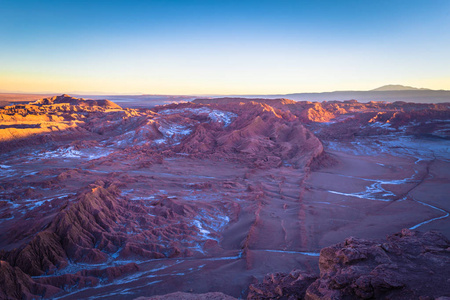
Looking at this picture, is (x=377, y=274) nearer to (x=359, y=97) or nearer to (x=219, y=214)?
(x=219, y=214)

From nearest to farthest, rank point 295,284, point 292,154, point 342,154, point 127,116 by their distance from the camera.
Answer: point 295,284, point 292,154, point 342,154, point 127,116

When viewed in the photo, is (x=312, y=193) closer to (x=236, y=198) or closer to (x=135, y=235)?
(x=236, y=198)

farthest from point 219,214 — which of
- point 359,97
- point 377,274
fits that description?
point 359,97

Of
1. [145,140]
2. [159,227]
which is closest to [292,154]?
[145,140]

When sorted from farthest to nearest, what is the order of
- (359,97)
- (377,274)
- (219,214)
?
1. (359,97)
2. (219,214)
3. (377,274)

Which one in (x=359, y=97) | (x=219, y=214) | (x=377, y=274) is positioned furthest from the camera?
(x=359, y=97)

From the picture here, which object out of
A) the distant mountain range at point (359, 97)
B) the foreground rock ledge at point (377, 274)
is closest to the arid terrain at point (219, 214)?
the foreground rock ledge at point (377, 274)

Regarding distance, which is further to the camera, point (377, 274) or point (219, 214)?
point (219, 214)
